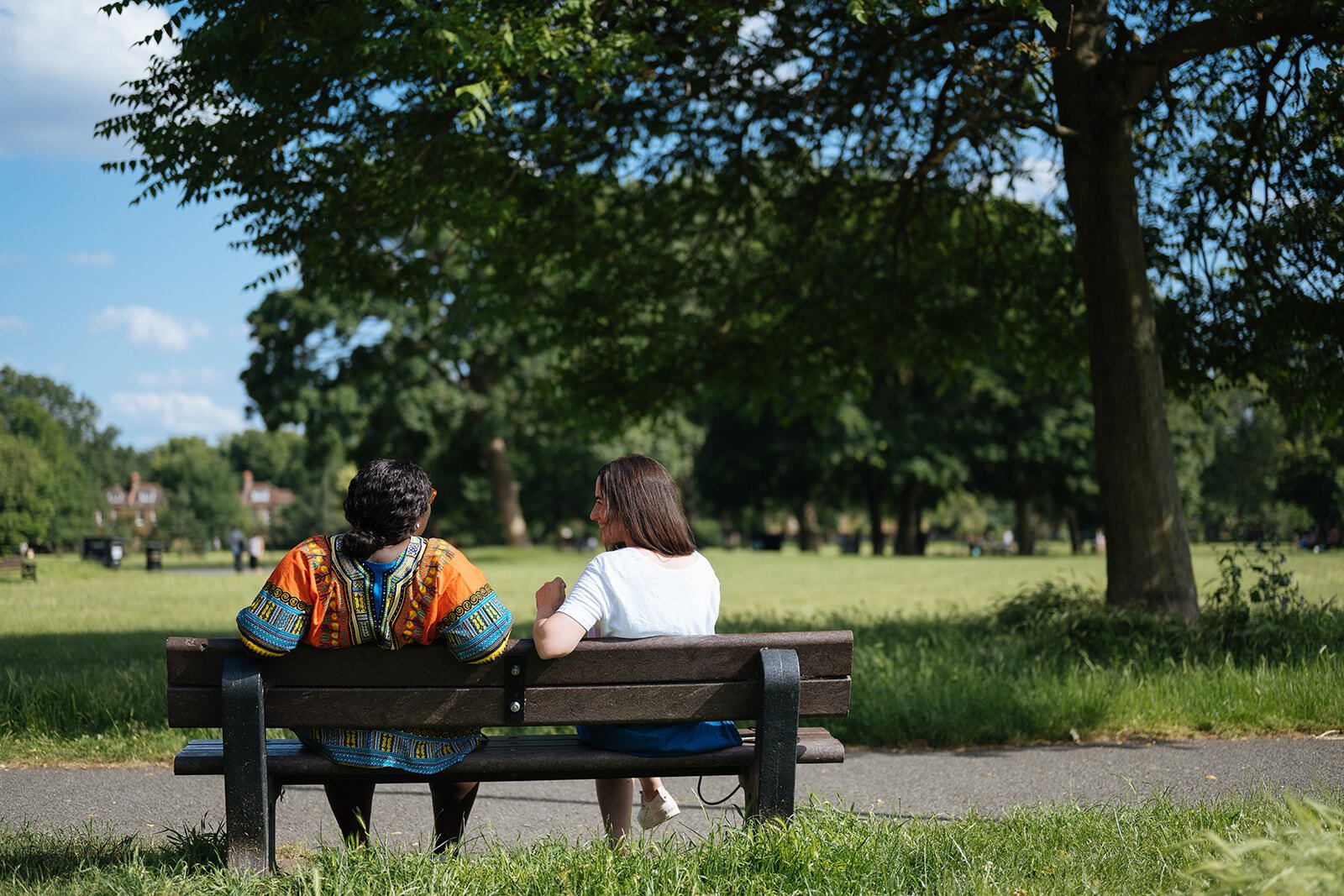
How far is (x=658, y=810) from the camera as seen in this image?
429 centimetres

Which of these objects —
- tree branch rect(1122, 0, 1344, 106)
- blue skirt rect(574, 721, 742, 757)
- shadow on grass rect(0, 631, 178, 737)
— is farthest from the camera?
tree branch rect(1122, 0, 1344, 106)

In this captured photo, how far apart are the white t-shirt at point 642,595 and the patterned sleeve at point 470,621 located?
9.7 inches

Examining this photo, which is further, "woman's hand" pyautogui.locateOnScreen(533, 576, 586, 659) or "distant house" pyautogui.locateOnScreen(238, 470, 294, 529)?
"distant house" pyautogui.locateOnScreen(238, 470, 294, 529)

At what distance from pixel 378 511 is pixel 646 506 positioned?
88 cm

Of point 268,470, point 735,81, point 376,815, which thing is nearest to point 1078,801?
point 376,815

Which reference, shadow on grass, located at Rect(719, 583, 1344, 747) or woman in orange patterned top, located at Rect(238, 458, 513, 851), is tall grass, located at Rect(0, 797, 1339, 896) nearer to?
woman in orange patterned top, located at Rect(238, 458, 513, 851)

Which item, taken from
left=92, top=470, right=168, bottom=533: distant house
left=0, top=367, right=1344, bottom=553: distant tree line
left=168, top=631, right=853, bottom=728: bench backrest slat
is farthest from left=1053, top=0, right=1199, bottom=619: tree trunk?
left=92, top=470, right=168, bottom=533: distant house

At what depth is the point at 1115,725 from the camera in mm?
6695

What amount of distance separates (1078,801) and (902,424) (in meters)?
38.9

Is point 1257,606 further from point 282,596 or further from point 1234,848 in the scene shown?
point 282,596

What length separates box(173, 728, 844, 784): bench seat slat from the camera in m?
3.81

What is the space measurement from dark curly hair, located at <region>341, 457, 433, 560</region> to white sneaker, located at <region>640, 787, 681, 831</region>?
1.37m

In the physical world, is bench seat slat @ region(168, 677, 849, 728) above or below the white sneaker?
above

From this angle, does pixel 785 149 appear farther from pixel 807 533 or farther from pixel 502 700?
pixel 807 533
